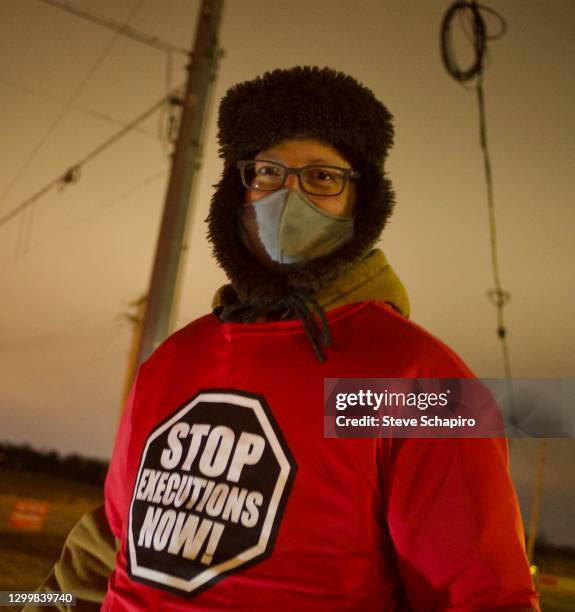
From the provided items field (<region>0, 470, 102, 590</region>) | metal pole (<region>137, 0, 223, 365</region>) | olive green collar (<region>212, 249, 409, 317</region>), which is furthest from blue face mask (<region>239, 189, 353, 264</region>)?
field (<region>0, 470, 102, 590</region>)

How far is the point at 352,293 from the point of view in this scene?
1.63 m

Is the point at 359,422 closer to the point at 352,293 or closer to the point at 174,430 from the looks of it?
the point at 352,293

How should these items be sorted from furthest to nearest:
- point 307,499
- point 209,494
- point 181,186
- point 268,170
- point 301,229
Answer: point 181,186
point 268,170
point 301,229
point 209,494
point 307,499

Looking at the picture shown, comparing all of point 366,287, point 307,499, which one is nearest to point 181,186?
point 366,287

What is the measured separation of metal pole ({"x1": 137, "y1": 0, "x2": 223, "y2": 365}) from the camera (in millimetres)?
4363

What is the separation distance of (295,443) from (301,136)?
971 millimetres

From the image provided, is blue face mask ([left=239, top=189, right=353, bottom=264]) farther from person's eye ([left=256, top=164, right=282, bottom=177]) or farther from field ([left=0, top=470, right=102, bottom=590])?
field ([left=0, top=470, right=102, bottom=590])

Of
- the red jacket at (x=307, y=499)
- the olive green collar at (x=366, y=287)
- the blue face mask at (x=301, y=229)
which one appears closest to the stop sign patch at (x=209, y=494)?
the red jacket at (x=307, y=499)

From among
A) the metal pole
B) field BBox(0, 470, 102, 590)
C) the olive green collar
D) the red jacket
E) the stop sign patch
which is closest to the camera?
the red jacket

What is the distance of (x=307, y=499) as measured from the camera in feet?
4.39

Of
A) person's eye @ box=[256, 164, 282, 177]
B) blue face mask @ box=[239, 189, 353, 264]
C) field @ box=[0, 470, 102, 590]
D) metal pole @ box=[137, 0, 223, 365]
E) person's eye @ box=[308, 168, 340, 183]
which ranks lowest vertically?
field @ box=[0, 470, 102, 590]

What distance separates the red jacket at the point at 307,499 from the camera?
1.20m

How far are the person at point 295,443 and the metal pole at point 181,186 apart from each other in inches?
96.0

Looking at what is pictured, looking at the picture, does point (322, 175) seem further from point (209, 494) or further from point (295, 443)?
point (209, 494)
